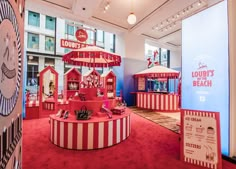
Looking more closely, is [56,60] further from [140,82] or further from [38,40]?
[140,82]

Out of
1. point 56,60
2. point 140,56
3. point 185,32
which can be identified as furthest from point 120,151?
point 56,60

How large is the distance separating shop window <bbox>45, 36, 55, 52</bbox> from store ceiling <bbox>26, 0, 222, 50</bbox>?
5.78 m

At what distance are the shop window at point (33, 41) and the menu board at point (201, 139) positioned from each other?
11.9 meters

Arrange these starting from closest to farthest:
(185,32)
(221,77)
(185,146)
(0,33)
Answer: (0,33)
(185,146)
(221,77)
(185,32)

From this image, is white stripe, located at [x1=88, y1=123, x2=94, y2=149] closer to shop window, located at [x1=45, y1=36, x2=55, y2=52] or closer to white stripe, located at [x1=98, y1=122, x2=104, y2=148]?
white stripe, located at [x1=98, y1=122, x2=104, y2=148]

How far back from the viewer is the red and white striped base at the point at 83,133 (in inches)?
114

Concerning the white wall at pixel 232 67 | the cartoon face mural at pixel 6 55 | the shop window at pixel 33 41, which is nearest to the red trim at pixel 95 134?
the cartoon face mural at pixel 6 55

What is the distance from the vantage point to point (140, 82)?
9.12m

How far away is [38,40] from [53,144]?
10541 mm

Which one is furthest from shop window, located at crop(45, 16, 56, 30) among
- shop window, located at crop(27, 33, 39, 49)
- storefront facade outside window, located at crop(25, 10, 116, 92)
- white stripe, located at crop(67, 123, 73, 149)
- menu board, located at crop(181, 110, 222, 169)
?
menu board, located at crop(181, 110, 222, 169)

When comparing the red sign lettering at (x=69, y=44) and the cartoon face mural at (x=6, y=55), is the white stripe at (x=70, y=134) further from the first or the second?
the red sign lettering at (x=69, y=44)

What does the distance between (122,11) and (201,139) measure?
611 centimetres

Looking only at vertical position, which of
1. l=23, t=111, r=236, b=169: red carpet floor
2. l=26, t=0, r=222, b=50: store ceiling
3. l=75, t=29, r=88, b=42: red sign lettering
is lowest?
l=23, t=111, r=236, b=169: red carpet floor

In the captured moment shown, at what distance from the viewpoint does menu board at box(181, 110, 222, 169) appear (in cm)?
232
